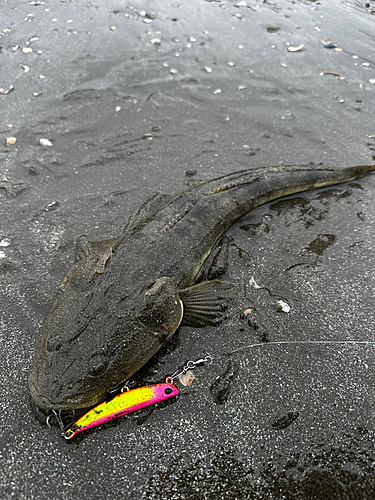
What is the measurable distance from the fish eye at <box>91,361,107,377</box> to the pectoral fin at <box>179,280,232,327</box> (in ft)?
3.12

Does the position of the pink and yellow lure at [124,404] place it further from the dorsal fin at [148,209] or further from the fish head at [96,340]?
the dorsal fin at [148,209]

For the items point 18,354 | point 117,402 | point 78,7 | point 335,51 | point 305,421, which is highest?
point 335,51

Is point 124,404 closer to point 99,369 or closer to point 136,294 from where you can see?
point 99,369

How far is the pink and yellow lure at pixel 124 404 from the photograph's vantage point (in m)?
2.71

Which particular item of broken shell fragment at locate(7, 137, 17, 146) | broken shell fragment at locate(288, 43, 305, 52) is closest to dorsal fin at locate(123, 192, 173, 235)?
broken shell fragment at locate(7, 137, 17, 146)

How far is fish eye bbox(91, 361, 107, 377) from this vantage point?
2.70m

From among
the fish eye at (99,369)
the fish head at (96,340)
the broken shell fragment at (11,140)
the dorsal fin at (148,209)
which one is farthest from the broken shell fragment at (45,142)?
the fish eye at (99,369)

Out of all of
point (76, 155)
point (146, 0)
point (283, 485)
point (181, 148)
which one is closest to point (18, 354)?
point (283, 485)

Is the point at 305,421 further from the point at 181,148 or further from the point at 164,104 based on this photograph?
the point at 164,104

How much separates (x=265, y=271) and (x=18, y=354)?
2.70 meters

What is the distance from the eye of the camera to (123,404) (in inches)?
111

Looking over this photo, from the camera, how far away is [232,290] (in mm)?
3729

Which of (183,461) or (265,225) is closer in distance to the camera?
(183,461)

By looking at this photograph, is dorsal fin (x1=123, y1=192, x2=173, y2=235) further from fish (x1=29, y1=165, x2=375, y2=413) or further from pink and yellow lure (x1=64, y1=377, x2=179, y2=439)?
pink and yellow lure (x1=64, y1=377, x2=179, y2=439)
